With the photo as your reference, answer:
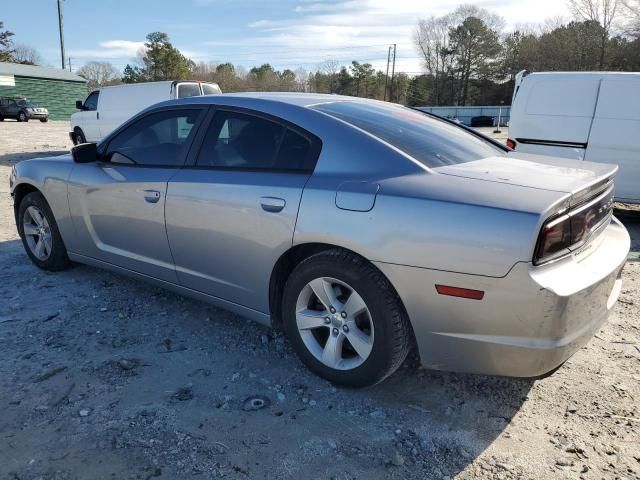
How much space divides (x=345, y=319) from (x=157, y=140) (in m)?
2.08

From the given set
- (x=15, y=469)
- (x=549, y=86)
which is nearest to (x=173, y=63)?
(x=549, y=86)

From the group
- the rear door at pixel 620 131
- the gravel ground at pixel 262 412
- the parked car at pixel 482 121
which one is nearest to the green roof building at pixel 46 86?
the parked car at pixel 482 121

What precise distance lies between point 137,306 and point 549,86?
6334 mm

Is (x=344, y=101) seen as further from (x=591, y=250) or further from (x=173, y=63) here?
(x=173, y=63)

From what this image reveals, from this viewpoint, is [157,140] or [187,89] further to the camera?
[187,89]

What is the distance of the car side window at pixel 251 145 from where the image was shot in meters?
2.92

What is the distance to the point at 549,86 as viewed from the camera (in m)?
7.18

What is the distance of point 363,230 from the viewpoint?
97.8 inches

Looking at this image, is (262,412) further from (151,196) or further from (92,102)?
(92,102)

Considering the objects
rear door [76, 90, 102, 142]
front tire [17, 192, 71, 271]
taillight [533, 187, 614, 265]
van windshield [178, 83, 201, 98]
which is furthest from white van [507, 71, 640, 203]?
rear door [76, 90, 102, 142]

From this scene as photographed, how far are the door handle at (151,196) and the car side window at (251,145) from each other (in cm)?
37

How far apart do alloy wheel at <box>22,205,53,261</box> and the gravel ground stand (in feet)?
3.23

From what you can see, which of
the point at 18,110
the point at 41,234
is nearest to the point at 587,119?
the point at 41,234

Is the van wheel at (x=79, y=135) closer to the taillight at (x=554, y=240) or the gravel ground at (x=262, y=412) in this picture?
the gravel ground at (x=262, y=412)
